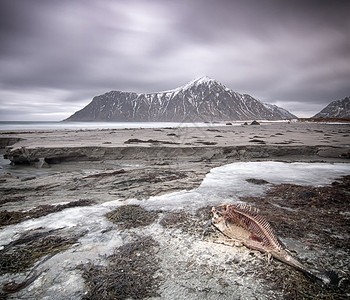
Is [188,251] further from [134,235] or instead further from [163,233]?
[134,235]

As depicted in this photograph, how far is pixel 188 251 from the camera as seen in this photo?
94.5 inches

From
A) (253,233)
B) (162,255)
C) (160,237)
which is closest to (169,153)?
(160,237)

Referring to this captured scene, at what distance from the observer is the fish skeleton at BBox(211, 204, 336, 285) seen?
6.63ft

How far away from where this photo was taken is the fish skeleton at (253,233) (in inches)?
79.5

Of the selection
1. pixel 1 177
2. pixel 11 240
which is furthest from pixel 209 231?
pixel 1 177

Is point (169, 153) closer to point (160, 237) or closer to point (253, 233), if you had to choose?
point (160, 237)

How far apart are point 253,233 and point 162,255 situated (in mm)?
1176

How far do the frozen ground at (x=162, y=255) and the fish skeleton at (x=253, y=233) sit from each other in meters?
0.17

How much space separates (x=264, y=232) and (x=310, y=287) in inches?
28.2

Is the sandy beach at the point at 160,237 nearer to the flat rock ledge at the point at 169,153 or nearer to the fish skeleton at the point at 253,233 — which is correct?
the fish skeleton at the point at 253,233

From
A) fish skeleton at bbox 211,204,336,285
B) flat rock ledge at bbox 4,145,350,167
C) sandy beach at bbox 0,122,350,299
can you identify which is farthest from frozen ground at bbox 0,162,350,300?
flat rock ledge at bbox 4,145,350,167

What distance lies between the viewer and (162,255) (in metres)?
2.33

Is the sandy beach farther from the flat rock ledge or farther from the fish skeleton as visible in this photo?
the flat rock ledge

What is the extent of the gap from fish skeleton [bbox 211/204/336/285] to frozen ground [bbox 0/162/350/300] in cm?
17
